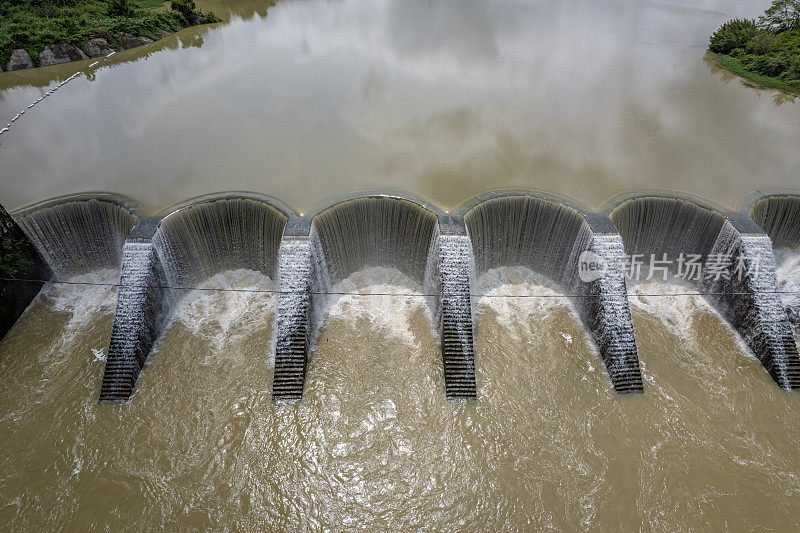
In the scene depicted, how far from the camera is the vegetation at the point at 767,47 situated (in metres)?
18.0

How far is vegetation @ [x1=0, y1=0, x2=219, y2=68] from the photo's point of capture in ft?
62.0

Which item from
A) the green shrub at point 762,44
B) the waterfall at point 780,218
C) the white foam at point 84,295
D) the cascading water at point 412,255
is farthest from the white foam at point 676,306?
the green shrub at point 762,44

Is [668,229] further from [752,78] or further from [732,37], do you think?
[732,37]

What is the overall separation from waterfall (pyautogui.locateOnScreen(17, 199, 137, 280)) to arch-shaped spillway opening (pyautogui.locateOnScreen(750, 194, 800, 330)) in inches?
604

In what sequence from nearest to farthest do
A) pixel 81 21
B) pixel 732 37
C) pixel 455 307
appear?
pixel 455 307 → pixel 732 37 → pixel 81 21

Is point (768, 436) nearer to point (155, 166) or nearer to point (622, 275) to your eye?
point (622, 275)

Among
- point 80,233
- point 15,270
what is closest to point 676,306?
point 80,233

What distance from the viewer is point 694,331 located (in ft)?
34.5

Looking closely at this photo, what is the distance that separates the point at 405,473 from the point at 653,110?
46.4 feet

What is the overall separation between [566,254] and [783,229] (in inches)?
233

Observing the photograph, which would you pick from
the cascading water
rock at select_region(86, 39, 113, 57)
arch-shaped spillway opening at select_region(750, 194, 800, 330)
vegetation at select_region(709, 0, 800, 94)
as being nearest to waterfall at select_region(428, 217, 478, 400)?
the cascading water

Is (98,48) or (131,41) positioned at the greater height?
(131,41)

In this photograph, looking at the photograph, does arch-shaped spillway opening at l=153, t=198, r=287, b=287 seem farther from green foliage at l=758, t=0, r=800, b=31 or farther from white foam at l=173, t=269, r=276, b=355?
green foliage at l=758, t=0, r=800, b=31

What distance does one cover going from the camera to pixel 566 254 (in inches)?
440
